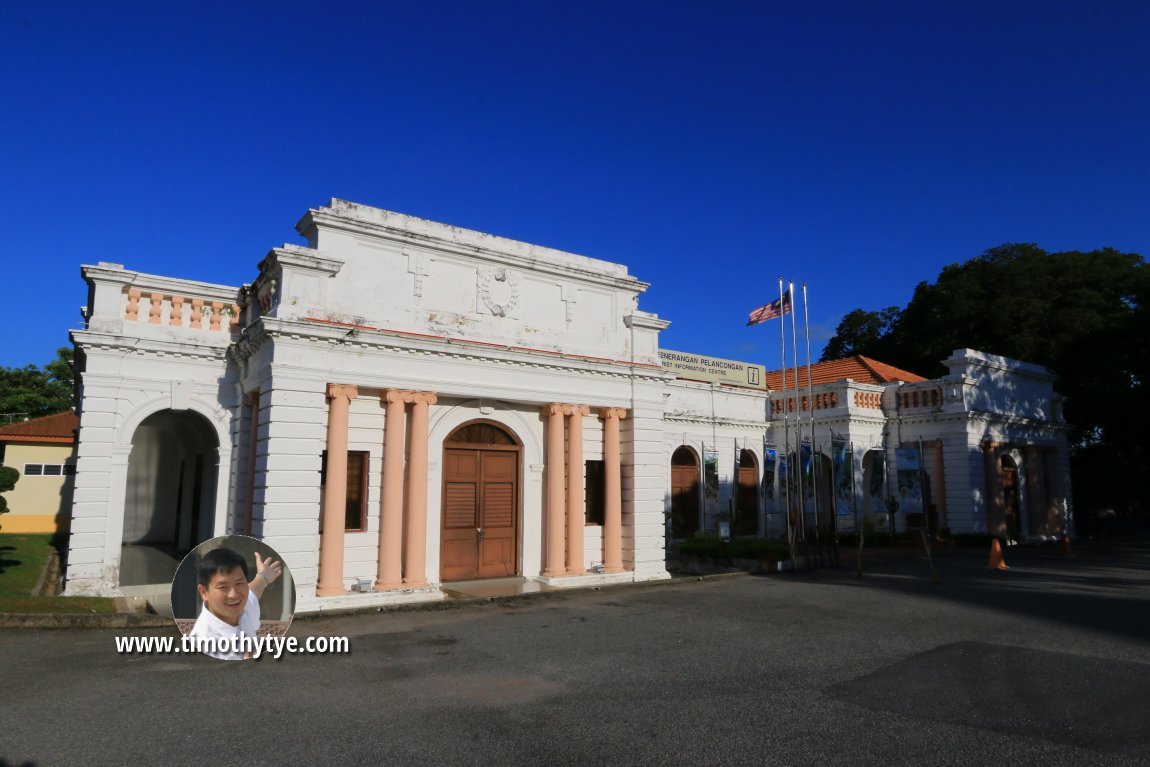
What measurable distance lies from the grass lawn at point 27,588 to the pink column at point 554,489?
750cm

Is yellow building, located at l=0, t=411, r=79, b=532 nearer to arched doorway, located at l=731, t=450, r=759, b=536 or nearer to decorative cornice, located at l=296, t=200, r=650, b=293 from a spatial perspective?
decorative cornice, located at l=296, t=200, r=650, b=293

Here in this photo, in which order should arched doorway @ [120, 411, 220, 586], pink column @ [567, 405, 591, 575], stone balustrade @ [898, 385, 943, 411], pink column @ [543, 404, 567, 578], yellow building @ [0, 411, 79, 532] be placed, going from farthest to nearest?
stone balustrade @ [898, 385, 943, 411], yellow building @ [0, 411, 79, 532], arched doorway @ [120, 411, 220, 586], pink column @ [567, 405, 591, 575], pink column @ [543, 404, 567, 578]

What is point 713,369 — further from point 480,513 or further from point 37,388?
point 37,388

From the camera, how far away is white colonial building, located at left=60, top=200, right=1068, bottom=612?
12070 millimetres

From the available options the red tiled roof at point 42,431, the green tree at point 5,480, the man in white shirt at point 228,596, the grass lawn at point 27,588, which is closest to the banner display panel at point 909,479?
the man in white shirt at point 228,596

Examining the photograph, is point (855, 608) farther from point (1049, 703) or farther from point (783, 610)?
point (1049, 703)

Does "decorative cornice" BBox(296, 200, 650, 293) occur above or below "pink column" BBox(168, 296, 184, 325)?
above

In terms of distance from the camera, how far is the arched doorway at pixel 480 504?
46.2 ft

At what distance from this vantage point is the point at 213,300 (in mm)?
13992

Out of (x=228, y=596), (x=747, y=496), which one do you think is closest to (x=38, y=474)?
(x=228, y=596)

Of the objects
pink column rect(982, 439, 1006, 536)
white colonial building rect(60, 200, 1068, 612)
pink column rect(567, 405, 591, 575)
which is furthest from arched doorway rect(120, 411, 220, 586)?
pink column rect(982, 439, 1006, 536)

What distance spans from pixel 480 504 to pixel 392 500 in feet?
7.13

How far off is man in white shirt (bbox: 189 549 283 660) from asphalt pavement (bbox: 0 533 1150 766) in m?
0.52

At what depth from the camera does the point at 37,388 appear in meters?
41.5
